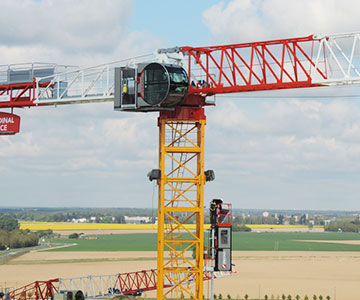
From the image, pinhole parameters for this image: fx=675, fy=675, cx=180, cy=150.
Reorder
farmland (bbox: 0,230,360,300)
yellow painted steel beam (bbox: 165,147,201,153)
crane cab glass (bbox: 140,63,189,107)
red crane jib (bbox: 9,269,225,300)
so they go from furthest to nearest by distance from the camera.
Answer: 1. farmland (bbox: 0,230,360,300)
2. red crane jib (bbox: 9,269,225,300)
3. yellow painted steel beam (bbox: 165,147,201,153)
4. crane cab glass (bbox: 140,63,189,107)

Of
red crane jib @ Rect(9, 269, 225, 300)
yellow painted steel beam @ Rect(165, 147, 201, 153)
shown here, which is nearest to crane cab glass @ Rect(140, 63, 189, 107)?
yellow painted steel beam @ Rect(165, 147, 201, 153)

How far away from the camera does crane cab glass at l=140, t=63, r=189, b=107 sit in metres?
47.6

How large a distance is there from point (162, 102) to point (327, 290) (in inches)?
2050

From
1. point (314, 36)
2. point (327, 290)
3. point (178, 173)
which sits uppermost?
point (314, 36)

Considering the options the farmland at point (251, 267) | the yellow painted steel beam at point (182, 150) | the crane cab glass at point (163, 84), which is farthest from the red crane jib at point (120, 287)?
the farmland at point (251, 267)

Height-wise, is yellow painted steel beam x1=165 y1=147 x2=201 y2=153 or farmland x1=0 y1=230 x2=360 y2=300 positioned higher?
yellow painted steel beam x1=165 y1=147 x2=201 y2=153

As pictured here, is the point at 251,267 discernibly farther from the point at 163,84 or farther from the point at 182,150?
the point at 163,84

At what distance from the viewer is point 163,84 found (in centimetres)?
4769

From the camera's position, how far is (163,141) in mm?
50719

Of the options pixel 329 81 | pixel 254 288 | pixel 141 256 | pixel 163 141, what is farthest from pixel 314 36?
pixel 141 256

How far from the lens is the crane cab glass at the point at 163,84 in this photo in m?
47.6

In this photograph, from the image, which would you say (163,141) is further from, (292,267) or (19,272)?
(292,267)

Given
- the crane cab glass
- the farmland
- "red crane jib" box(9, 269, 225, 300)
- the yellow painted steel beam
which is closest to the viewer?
the crane cab glass

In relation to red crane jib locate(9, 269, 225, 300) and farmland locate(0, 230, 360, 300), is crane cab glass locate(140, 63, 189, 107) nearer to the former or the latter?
red crane jib locate(9, 269, 225, 300)
